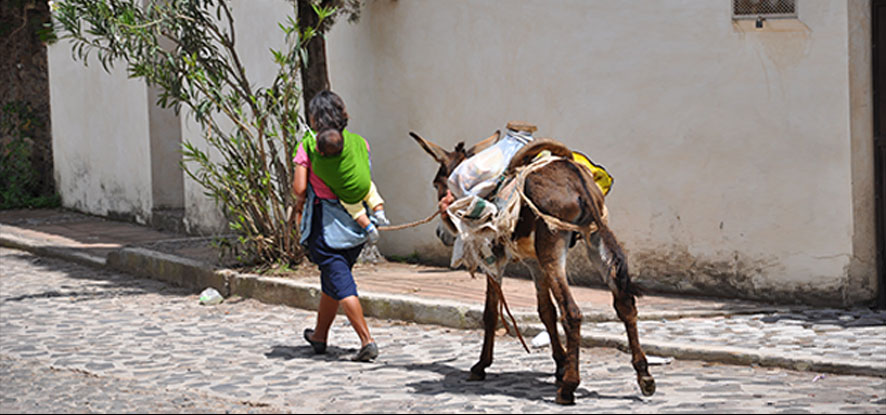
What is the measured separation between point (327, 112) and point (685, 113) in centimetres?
319

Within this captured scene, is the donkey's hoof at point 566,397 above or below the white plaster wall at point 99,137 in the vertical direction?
below

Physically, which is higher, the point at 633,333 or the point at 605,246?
the point at 605,246

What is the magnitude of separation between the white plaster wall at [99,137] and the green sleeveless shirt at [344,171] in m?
8.25

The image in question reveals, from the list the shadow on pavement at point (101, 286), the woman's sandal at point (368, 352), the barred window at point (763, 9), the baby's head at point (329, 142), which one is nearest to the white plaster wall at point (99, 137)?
the shadow on pavement at point (101, 286)

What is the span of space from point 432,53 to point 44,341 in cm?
455

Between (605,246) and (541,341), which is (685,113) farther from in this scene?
(605,246)

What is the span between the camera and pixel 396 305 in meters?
8.63

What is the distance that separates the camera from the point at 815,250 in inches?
327

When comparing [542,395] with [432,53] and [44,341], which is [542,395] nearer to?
[44,341]

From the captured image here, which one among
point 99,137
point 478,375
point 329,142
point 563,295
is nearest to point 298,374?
point 478,375

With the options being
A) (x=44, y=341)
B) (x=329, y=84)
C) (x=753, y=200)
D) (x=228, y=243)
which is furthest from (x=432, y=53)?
(x=44, y=341)

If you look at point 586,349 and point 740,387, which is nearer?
point 740,387

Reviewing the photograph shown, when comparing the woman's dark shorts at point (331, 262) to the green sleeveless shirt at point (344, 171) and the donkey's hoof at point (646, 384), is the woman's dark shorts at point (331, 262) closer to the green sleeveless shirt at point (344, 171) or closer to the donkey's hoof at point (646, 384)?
the green sleeveless shirt at point (344, 171)

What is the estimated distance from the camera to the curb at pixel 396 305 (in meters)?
6.65
